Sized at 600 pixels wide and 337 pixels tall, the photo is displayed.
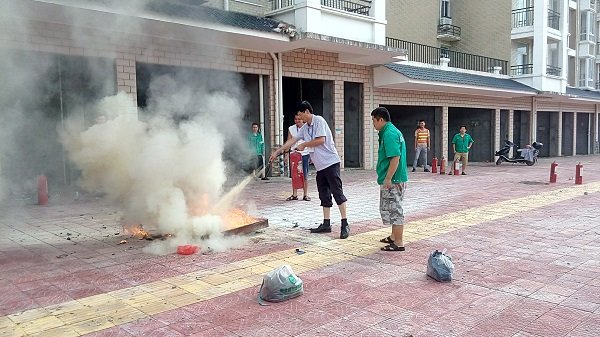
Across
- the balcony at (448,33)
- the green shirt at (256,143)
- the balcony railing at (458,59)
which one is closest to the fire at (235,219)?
the green shirt at (256,143)

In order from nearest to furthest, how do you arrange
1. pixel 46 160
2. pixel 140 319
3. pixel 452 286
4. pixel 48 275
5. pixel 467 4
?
pixel 140 319, pixel 452 286, pixel 48 275, pixel 46 160, pixel 467 4

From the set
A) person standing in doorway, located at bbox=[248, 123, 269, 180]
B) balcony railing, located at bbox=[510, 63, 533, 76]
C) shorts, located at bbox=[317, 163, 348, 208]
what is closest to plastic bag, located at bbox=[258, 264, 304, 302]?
shorts, located at bbox=[317, 163, 348, 208]

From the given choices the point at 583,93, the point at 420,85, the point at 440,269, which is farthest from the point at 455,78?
the point at 440,269

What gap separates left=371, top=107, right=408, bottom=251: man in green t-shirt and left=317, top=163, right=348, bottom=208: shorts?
758 mm

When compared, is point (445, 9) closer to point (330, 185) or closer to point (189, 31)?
point (189, 31)

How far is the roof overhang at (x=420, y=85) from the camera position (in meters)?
15.7

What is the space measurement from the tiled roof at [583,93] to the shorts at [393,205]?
77.3 feet

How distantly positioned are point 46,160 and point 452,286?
7437 mm

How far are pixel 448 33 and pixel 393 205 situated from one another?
20810 millimetres

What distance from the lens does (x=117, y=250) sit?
209 inches

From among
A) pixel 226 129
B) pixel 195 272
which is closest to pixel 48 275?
pixel 195 272

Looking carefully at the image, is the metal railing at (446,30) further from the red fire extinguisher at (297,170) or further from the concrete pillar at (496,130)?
the red fire extinguisher at (297,170)

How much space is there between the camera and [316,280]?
4281 millimetres

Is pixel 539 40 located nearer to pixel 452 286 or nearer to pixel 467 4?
pixel 467 4
